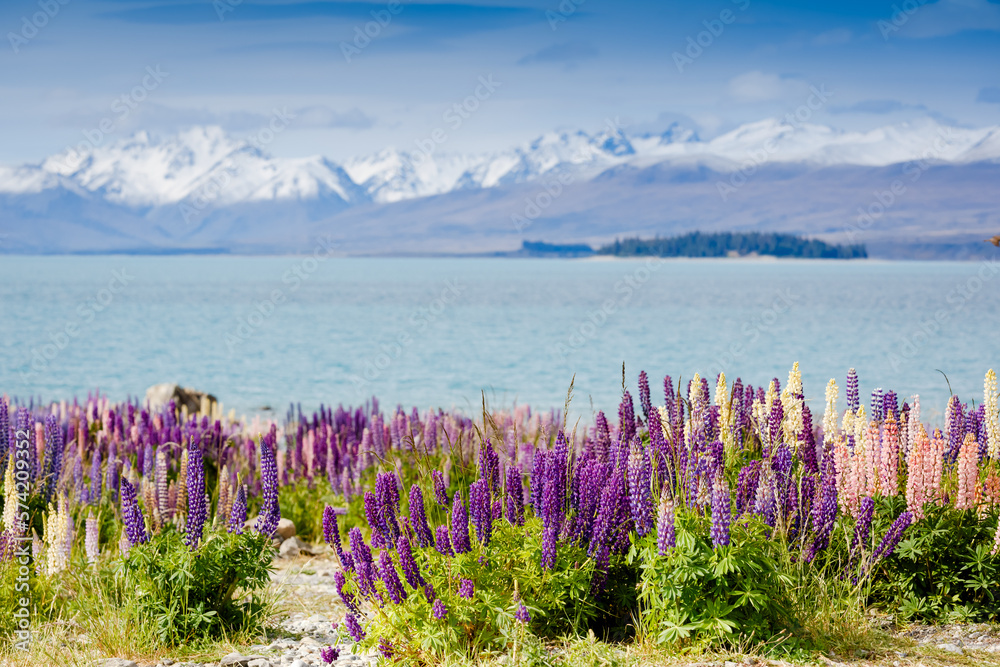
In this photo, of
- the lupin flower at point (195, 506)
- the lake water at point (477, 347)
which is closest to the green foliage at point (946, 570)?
the lupin flower at point (195, 506)

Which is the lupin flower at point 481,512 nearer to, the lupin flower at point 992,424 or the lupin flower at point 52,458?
the lupin flower at point 992,424

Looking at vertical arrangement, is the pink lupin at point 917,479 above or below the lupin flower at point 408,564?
above

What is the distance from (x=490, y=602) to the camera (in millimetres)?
5656

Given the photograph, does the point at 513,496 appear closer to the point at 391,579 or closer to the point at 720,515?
the point at 391,579

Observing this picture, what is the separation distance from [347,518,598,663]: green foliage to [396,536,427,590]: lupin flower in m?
0.07

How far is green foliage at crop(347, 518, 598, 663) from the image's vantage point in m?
5.68

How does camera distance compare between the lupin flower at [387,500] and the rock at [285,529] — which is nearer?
the lupin flower at [387,500]

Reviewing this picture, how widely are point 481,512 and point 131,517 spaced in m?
2.39

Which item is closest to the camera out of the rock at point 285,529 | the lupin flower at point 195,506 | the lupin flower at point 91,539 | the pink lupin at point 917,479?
the pink lupin at point 917,479

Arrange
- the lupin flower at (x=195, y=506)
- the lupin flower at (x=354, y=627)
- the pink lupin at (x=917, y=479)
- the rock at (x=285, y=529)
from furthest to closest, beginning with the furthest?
the rock at (x=285, y=529) → the lupin flower at (x=195, y=506) → the pink lupin at (x=917, y=479) → the lupin flower at (x=354, y=627)

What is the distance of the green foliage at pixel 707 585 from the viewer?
5520 millimetres

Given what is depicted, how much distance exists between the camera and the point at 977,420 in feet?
27.1

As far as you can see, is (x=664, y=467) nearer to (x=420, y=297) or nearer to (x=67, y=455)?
(x=67, y=455)

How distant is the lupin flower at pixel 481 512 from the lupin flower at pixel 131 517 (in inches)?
90.7
